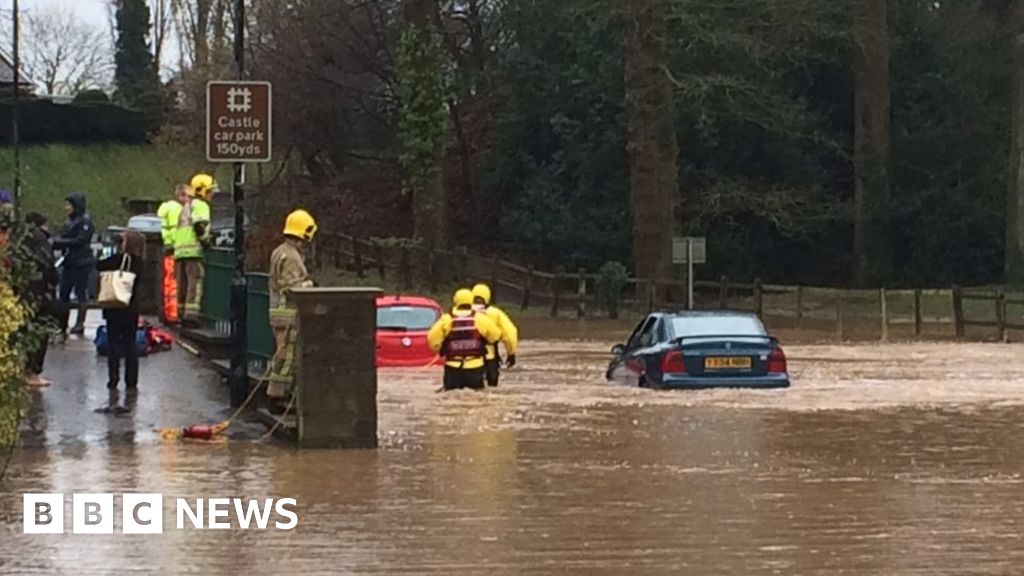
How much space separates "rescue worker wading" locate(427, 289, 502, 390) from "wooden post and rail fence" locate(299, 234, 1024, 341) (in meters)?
18.0

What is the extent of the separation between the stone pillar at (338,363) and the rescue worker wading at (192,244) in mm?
7327

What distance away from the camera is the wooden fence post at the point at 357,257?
169 feet

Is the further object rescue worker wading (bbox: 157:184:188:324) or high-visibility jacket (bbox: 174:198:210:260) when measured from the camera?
rescue worker wading (bbox: 157:184:188:324)

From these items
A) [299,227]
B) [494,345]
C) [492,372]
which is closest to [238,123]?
[299,227]

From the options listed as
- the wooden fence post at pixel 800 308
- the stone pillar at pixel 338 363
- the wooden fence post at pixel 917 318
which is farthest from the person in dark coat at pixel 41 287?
the wooden fence post at pixel 800 308

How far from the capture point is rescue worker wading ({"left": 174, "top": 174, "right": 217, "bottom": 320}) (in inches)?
910

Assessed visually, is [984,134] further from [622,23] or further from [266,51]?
[266,51]

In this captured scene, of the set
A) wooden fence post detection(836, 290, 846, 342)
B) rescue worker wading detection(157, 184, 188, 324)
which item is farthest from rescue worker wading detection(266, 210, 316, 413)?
wooden fence post detection(836, 290, 846, 342)

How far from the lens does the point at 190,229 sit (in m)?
23.3

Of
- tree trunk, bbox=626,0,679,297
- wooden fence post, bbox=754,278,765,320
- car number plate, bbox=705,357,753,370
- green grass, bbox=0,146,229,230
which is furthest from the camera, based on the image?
green grass, bbox=0,146,229,230

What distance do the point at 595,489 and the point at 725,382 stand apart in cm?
1029

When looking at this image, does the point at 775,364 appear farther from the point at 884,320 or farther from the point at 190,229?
the point at 884,320

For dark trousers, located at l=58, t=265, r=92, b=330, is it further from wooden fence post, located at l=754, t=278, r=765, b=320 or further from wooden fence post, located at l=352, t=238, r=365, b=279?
wooden fence post, located at l=352, t=238, r=365, b=279

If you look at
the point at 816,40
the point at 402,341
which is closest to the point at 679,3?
the point at 816,40
